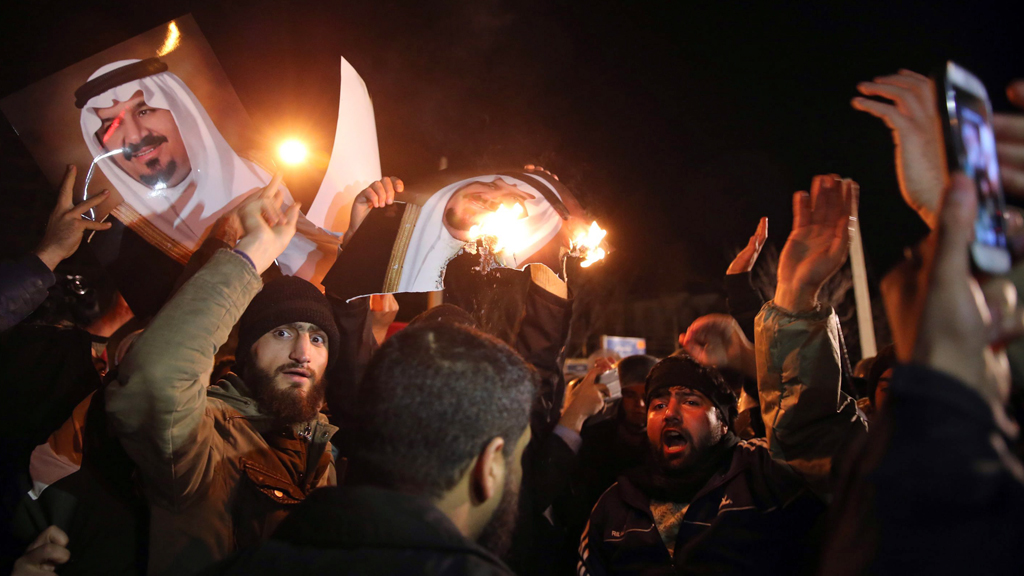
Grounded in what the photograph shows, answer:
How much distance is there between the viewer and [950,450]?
2.85ft

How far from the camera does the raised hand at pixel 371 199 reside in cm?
353

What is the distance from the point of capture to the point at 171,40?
3.25 m

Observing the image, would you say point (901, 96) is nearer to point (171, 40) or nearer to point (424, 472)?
point (424, 472)

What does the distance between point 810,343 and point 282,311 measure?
264cm

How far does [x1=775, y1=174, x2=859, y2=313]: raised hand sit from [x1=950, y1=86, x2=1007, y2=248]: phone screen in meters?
1.06

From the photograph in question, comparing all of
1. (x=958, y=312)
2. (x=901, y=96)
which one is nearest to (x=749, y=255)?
(x=901, y=96)

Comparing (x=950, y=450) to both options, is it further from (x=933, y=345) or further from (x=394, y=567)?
(x=394, y=567)

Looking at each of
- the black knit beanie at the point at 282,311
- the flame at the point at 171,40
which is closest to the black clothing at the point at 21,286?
the black knit beanie at the point at 282,311

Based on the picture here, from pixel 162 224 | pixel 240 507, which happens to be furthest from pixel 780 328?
pixel 162 224

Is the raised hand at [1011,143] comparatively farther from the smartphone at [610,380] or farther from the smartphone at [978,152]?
the smartphone at [610,380]

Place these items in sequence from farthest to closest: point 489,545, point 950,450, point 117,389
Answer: point 117,389 < point 489,545 < point 950,450

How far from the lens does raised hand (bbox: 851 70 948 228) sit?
1.58 meters

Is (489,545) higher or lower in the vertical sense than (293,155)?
lower

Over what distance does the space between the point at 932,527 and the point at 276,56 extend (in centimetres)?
442
